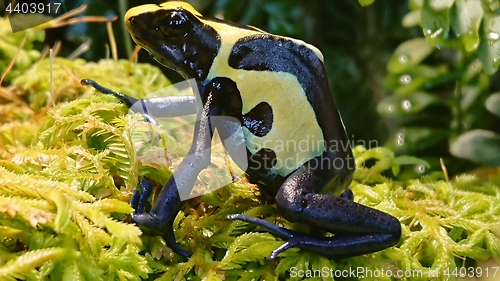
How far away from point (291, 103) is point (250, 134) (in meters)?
0.14

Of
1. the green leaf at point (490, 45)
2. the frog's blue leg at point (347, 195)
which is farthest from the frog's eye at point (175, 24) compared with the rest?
the green leaf at point (490, 45)

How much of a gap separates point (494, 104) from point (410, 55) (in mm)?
433

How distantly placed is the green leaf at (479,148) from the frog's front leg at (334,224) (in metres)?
1.01

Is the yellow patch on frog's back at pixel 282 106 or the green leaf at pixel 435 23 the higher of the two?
the green leaf at pixel 435 23

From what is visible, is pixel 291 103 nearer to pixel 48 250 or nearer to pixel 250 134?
pixel 250 134

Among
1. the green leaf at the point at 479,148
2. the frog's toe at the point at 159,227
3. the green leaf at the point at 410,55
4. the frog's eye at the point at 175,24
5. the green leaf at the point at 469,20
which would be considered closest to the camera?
the frog's toe at the point at 159,227

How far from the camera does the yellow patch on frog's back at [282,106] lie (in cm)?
117

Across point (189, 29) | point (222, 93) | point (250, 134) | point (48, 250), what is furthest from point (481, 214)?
point (48, 250)

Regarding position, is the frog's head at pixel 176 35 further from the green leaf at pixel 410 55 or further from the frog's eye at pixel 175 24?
the green leaf at pixel 410 55

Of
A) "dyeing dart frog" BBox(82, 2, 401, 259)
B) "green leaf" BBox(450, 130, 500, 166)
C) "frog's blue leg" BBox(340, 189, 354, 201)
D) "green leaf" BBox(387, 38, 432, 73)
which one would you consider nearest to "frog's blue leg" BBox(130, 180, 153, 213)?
"dyeing dart frog" BBox(82, 2, 401, 259)

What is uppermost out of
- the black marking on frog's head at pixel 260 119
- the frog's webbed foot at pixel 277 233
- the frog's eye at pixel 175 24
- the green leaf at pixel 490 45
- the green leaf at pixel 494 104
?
the frog's eye at pixel 175 24

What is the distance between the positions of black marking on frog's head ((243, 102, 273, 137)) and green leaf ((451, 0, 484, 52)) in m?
0.87

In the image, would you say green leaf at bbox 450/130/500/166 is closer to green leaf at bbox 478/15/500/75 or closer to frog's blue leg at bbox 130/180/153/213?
green leaf at bbox 478/15/500/75

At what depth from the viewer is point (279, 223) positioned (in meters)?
1.14
